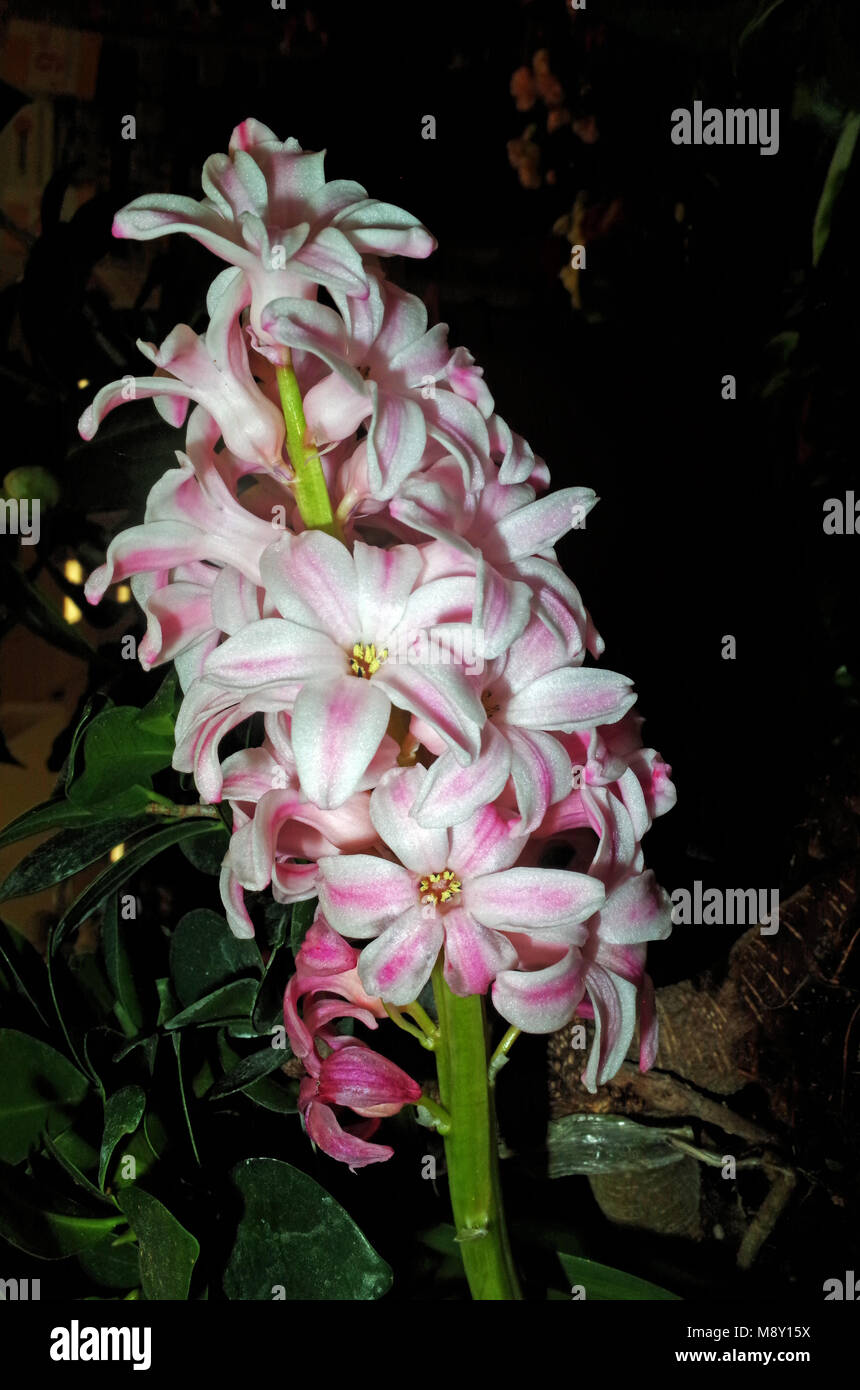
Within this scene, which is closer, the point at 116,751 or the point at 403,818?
the point at 403,818

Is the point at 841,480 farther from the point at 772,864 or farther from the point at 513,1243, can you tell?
the point at 513,1243

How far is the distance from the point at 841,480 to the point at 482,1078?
1.30 feet

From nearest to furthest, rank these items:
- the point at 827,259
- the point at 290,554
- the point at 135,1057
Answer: the point at 290,554 → the point at 135,1057 → the point at 827,259

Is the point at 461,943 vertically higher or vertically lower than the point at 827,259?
lower

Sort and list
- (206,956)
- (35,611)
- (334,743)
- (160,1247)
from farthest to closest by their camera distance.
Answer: (35,611), (206,956), (160,1247), (334,743)

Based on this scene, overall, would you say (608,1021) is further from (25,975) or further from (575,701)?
(25,975)

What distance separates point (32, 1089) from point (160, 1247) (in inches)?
5.1

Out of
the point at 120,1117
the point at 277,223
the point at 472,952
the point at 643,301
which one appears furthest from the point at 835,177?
the point at 120,1117

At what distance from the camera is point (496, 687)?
362 millimetres

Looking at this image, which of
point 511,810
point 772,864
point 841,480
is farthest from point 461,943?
point 841,480

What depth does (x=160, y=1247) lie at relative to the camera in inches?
17.0

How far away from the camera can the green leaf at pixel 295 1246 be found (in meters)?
0.42

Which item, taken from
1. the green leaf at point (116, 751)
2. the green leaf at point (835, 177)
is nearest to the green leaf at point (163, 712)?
the green leaf at point (116, 751)

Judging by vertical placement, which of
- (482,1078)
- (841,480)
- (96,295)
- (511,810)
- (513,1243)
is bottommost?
(513,1243)
